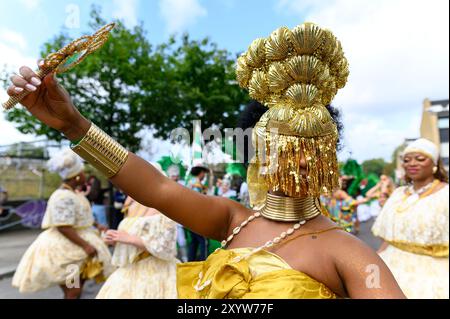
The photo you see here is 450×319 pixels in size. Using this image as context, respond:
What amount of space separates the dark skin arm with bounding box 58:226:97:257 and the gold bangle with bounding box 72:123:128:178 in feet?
10.6

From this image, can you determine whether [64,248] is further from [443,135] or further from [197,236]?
[443,135]

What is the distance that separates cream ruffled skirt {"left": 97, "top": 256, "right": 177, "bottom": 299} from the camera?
3.59 metres

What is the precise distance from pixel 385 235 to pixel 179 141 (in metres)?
2.92

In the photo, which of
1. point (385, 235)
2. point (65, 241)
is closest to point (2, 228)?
point (65, 241)

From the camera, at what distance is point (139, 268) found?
12.2 feet

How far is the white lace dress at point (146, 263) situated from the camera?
3.61 m

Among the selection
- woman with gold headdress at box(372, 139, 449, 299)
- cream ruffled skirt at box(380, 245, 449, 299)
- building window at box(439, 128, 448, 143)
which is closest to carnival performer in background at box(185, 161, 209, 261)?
woman with gold headdress at box(372, 139, 449, 299)

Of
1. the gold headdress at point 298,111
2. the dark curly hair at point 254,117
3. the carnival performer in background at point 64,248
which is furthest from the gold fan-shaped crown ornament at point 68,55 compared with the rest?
the carnival performer in background at point 64,248

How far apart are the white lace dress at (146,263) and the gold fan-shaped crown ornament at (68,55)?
8.14ft

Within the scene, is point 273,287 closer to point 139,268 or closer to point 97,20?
point 139,268

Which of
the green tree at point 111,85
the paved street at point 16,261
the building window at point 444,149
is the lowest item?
the paved street at point 16,261

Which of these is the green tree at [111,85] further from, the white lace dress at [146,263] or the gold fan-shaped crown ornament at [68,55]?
the gold fan-shaped crown ornament at [68,55]

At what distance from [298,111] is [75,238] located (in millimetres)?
3660

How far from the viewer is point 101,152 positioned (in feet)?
4.79
